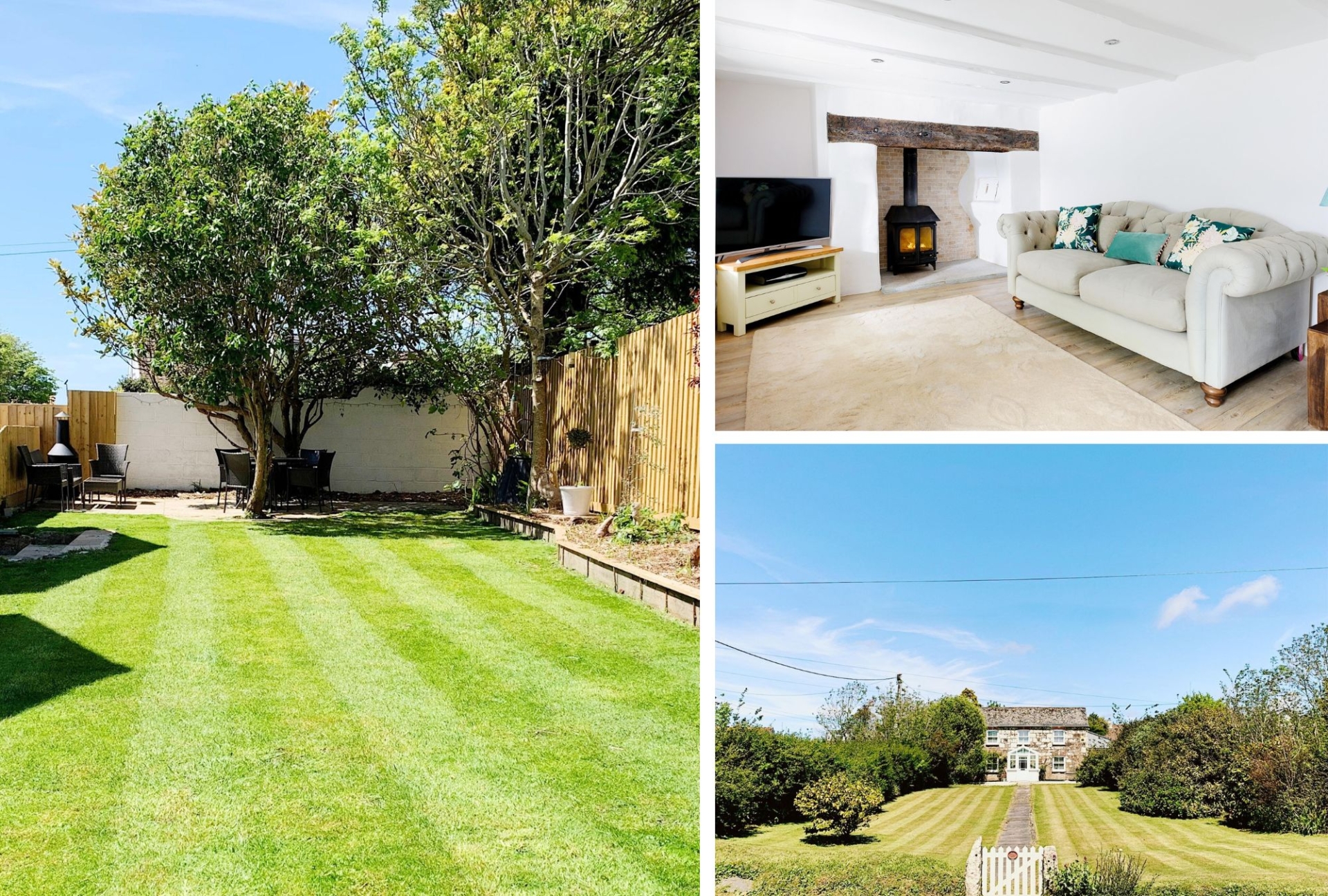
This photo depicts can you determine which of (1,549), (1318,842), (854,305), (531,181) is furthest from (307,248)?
(1318,842)

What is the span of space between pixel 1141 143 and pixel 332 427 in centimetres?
1276

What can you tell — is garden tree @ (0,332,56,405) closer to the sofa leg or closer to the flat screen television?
the flat screen television

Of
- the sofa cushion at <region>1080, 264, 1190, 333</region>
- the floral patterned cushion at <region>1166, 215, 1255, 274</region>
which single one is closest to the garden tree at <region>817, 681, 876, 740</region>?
the sofa cushion at <region>1080, 264, 1190, 333</region>

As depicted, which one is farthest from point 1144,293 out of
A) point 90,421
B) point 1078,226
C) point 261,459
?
point 90,421

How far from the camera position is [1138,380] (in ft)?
6.85

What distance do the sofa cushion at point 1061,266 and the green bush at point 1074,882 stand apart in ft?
11.7

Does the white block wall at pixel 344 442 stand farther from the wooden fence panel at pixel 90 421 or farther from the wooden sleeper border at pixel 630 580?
the wooden sleeper border at pixel 630 580

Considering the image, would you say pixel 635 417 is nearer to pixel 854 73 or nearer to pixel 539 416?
pixel 539 416

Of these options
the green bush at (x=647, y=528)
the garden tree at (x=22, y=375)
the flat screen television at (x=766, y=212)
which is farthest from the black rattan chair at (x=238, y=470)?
the garden tree at (x=22, y=375)

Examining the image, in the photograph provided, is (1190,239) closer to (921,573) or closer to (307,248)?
(921,573)

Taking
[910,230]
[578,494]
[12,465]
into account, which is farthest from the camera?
[12,465]

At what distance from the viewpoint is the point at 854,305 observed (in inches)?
95.7

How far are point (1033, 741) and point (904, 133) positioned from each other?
4.26 metres

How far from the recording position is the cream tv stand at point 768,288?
2.16 m
